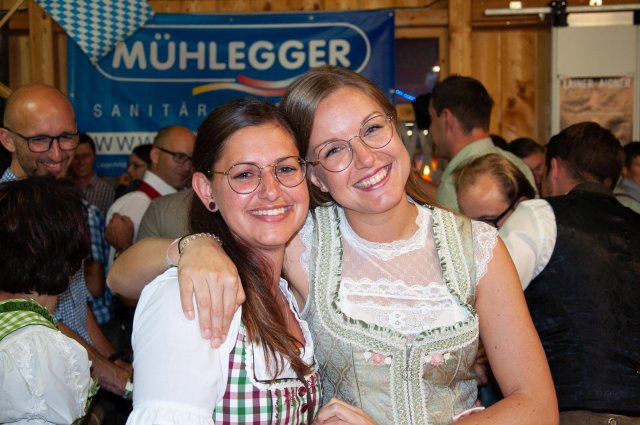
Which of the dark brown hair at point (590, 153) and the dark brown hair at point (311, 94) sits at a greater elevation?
the dark brown hair at point (311, 94)

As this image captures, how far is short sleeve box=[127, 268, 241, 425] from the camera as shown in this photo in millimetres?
1347

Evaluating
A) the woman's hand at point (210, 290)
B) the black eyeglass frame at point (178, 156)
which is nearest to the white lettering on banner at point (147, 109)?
the black eyeglass frame at point (178, 156)

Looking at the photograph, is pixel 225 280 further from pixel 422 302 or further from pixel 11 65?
pixel 11 65

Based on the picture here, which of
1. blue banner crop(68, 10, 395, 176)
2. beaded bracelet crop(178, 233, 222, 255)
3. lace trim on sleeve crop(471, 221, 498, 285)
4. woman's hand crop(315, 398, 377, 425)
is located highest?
blue banner crop(68, 10, 395, 176)

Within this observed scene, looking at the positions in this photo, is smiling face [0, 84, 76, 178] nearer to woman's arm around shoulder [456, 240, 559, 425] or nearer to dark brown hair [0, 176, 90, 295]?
dark brown hair [0, 176, 90, 295]

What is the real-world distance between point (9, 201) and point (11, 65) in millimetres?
4450

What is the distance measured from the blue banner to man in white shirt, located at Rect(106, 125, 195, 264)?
56.5 inches

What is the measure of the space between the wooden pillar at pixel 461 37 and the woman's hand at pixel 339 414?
447 centimetres

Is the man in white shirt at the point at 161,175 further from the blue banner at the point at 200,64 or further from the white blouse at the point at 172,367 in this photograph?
the white blouse at the point at 172,367

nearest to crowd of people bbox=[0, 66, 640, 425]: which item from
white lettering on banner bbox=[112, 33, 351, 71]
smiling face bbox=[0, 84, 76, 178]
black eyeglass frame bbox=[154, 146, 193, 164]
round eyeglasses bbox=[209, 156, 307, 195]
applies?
round eyeglasses bbox=[209, 156, 307, 195]

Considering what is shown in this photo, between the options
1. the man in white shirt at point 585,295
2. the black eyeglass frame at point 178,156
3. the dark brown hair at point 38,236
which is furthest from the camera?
the black eyeglass frame at point 178,156

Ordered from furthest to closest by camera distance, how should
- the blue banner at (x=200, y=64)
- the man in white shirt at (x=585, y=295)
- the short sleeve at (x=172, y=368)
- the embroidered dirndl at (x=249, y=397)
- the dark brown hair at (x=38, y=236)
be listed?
the blue banner at (x=200, y=64) → the man in white shirt at (x=585, y=295) → the dark brown hair at (x=38, y=236) → the embroidered dirndl at (x=249, y=397) → the short sleeve at (x=172, y=368)

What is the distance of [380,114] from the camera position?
6.19 ft

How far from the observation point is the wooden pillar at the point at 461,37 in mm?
5730
